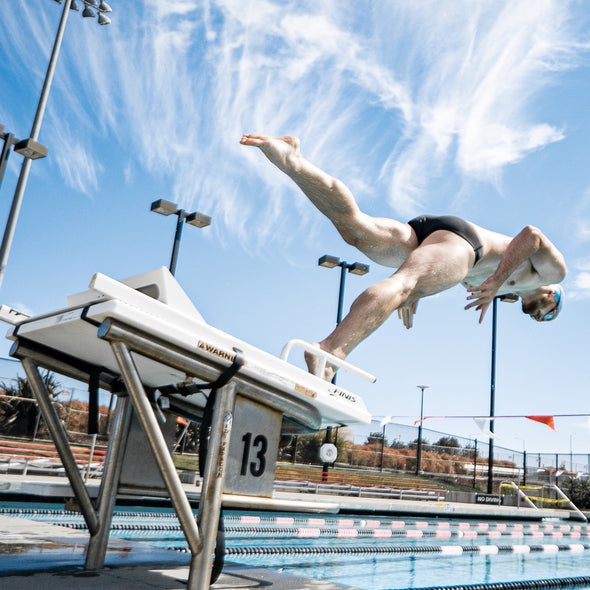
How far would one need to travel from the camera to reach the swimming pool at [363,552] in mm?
6074

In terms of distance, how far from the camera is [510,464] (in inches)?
1084

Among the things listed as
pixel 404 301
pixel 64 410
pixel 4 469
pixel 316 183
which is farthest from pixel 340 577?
pixel 64 410

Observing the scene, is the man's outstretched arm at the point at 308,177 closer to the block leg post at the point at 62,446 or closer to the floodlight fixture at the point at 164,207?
the block leg post at the point at 62,446

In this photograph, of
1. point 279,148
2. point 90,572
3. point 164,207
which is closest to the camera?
point 279,148

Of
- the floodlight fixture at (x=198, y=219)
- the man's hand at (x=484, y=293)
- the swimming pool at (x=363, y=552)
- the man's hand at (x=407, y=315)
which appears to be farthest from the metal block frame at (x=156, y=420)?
the floodlight fixture at (x=198, y=219)

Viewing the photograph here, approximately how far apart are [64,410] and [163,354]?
43.5 feet

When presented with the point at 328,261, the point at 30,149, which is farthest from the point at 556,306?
the point at 328,261

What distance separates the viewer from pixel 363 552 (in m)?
7.52

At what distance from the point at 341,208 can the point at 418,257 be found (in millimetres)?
439

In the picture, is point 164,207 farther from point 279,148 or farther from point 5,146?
point 279,148

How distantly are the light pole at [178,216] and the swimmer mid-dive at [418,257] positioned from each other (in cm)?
1077

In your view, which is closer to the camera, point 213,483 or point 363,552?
point 213,483

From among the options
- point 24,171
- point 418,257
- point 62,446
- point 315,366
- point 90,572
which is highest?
point 24,171

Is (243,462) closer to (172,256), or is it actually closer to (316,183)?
(316,183)
